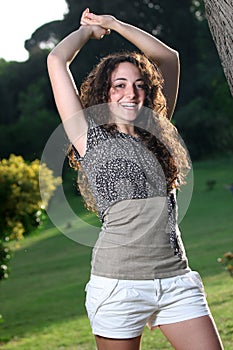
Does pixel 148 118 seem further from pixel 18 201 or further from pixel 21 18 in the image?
pixel 21 18

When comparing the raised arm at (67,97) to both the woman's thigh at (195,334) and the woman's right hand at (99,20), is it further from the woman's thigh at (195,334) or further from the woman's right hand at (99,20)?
the woman's thigh at (195,334)

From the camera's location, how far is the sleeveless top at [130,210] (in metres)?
2.95

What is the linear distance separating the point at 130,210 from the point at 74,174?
1526 cm

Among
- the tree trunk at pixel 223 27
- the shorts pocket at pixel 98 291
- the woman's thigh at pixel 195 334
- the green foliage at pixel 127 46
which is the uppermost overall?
the green foliage at pixel 127 46

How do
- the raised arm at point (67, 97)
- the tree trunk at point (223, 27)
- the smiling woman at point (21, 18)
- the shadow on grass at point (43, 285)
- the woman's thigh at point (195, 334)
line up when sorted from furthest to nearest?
the smiling woman at point (21, 18) < the shadow on grass at point (43, 285) < the tree trunk at point (223, 27) < the raised arm at point (67, 97) < the woman's thigh at point (195, 334)

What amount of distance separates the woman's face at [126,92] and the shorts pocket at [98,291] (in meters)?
0.56

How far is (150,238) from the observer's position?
9.72 ft

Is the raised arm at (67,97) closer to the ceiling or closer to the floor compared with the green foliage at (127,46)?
closer to the floor

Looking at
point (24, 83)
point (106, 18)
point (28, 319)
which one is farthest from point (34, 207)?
point (24, 83)

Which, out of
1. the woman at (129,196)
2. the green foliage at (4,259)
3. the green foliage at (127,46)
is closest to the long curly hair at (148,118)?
the woman at (129,196)

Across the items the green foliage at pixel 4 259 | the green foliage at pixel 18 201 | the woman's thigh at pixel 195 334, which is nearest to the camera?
the woman's thigh at pixel 195 334

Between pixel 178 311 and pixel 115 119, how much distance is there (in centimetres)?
69

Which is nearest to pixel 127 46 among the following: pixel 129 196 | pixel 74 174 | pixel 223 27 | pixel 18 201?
pixel 74 174

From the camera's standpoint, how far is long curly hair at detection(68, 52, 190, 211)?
3.16 m
